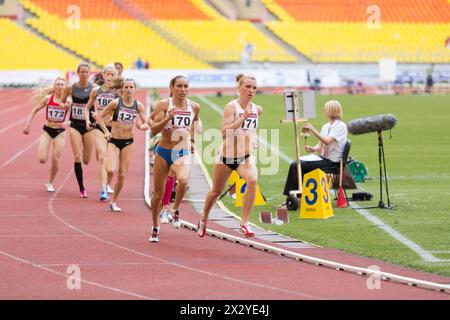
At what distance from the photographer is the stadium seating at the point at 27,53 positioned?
60.3 metres

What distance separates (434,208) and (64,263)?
671 cm

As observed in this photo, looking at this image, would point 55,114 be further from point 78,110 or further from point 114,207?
point 114,207

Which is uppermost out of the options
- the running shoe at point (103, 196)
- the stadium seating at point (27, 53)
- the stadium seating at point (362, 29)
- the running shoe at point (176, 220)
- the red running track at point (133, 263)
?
the stadium seating at point (362, 29)

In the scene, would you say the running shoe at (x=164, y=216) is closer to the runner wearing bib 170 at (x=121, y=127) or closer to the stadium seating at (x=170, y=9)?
the runner wearing bib 170 at (x=121, y=127)

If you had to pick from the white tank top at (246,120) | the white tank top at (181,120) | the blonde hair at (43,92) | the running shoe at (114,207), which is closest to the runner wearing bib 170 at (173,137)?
the white tank top at (181,120)

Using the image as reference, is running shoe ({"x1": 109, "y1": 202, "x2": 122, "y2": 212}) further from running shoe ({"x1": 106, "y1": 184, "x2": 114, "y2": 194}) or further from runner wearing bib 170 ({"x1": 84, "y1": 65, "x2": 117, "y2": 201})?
running shoe ({"x1": 106, "y1": 184, "x2": 114, "y2": 194})

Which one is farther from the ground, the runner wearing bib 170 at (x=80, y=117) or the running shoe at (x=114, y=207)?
the runner wearing bib 170 at (x=80, y=117)

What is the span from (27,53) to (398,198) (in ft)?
151

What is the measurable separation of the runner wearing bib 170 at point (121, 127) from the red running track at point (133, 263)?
62cm

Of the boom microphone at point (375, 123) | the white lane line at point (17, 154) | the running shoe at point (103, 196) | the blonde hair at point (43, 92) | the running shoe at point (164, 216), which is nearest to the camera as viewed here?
the running shoe at point (164, 216)
